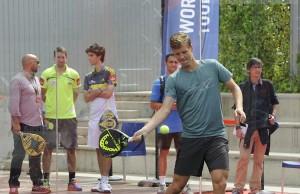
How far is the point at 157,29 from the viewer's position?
41.4 ft

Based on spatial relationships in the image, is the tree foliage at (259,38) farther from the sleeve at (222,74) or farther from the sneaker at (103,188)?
the sleeve at (222,74)

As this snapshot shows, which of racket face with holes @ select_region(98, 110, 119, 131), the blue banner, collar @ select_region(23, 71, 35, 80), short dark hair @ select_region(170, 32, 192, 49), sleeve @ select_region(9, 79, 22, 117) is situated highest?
the blue banner

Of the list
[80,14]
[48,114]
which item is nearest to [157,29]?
[80,14]

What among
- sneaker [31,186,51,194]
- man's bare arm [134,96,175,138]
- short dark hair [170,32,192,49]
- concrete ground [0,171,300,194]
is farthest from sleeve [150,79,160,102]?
short dark hair [170,32,192,49]

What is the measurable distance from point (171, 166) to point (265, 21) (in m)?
4.38

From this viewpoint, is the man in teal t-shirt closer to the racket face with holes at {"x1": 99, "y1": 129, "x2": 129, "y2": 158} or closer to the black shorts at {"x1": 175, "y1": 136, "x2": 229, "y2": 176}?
the black shorts at {"x1": 175, "y1": 136, "x2": 229, "y2": 176}

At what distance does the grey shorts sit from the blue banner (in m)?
1.67

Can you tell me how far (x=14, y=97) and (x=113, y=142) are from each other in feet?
8.82

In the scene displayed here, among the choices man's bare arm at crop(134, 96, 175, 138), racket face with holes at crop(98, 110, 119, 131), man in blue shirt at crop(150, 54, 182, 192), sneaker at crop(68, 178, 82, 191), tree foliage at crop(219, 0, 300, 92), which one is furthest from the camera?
tree foliage at crop(219, 0, 300, 92)

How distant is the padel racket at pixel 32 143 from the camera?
32.7 ft

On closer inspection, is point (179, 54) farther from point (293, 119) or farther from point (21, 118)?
point (293, 119)

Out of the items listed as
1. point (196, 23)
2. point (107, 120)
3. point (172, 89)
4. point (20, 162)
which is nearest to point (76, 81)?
point (107, 120)

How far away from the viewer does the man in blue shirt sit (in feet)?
33.2

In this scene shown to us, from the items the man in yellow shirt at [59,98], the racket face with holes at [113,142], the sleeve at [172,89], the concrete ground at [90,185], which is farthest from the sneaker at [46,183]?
the sleeve at [172,89]
